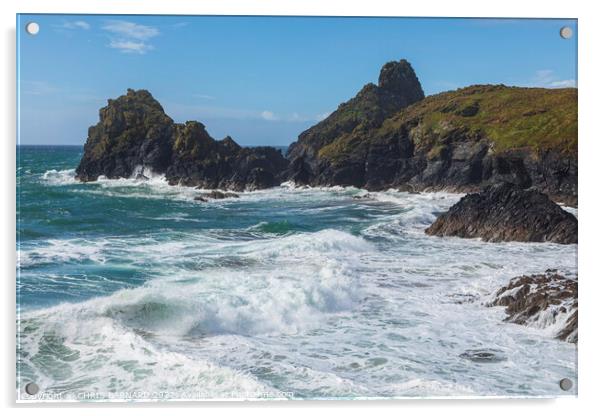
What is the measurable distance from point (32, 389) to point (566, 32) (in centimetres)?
713

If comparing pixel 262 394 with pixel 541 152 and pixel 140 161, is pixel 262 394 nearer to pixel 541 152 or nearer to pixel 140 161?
pixel 541 152

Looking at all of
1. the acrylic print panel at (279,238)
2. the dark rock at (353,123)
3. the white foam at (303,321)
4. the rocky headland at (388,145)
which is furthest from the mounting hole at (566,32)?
the white foam at (303,321)

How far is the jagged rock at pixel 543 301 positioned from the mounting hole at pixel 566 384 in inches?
18.8

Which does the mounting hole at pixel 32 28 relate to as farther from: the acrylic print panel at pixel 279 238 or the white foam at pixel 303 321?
the white foam at pixel 303 321

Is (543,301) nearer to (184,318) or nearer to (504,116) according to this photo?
(184,318)

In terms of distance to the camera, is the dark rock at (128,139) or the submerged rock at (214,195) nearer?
the dark rock at (128,139)

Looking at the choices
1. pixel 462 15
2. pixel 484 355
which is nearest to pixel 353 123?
pixel 462 15

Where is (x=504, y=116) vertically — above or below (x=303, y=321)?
above

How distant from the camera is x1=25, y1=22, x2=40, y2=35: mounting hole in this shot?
23.0 ft

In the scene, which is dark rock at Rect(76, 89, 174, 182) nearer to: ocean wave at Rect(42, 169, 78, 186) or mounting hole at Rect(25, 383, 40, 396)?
ocean wave at Rect(42, 169, 78, 186)

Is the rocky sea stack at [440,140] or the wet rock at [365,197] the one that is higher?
the rocky sea stack at [440,140]

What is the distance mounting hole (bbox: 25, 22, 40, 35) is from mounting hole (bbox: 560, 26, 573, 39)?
6026 millimetres

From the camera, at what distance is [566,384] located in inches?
262

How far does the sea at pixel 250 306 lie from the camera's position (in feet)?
20.9
